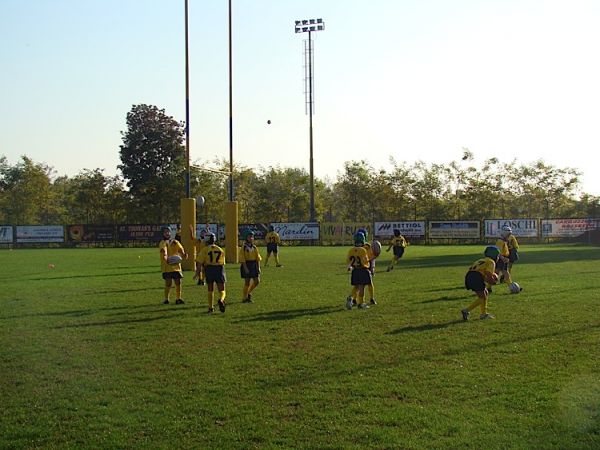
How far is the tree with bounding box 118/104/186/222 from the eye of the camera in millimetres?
65125

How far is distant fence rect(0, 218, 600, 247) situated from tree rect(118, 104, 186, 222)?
917 centimetres

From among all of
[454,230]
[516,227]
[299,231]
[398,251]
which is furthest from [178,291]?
[516,227]

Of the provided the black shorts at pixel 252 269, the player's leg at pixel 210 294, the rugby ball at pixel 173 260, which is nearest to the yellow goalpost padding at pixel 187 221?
the black shorts at pixel 252 269

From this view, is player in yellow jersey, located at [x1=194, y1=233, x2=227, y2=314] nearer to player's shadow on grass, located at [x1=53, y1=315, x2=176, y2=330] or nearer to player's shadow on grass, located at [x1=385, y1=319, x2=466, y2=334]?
player's shadow on grass, located at [x1=53, y1=315, x2=176, y2=330]

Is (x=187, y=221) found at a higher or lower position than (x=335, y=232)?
higher

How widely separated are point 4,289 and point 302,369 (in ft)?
46.8

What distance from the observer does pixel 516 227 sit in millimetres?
53156

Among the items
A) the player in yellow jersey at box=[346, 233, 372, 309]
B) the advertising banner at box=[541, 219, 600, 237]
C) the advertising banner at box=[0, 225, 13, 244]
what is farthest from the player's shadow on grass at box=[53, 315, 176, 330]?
the advertising banner at box=[0, 225, 13, 244]

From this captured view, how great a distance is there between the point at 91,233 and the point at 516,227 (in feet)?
113

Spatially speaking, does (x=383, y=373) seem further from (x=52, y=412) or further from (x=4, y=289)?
(x=4, y=289)

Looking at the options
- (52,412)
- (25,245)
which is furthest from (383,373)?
(25,245)

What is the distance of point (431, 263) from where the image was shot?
29500mm

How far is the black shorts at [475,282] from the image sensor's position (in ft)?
42.6

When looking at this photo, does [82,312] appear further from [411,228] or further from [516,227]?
[516,227]
